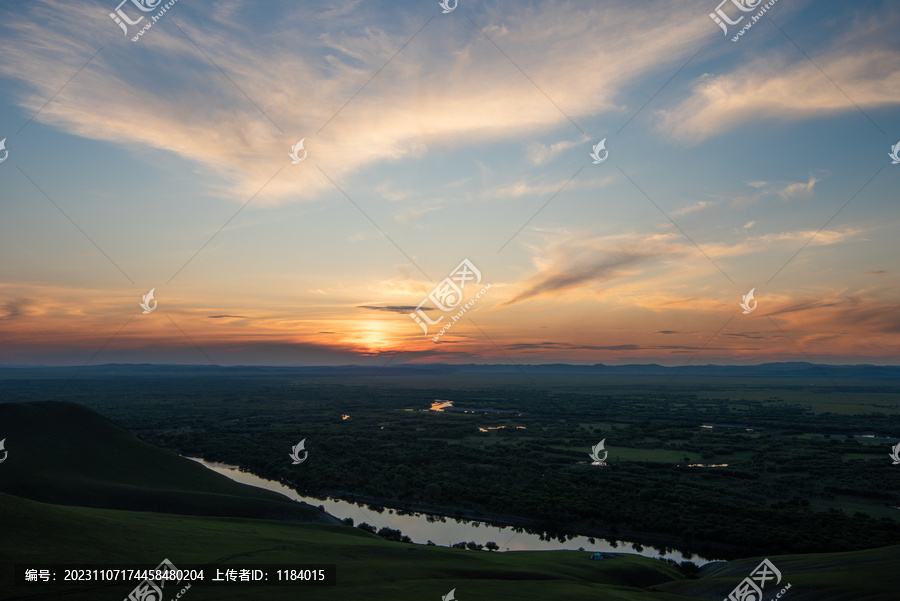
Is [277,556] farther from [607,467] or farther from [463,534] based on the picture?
[607,467]

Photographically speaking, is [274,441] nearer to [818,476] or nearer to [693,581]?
[693,581]

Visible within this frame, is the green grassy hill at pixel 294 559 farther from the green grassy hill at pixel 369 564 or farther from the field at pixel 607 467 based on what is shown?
the field at pixel 607 467

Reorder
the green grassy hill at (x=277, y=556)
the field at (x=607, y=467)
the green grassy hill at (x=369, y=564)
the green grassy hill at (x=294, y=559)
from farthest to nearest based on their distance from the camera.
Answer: the field at (x=607, y=467) < the green grassy hill at (x=277, y=556) < the green grassy hill at (x=369, y=564) < the green grassy hill at (x=294, y=559)

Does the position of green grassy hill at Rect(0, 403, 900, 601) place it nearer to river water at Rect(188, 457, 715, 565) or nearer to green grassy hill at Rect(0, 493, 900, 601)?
green grassy hill at Rect(0, 493, 900, 601)

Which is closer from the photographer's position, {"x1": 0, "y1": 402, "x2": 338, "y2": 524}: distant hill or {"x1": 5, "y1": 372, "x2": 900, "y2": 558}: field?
{"x1": 0, "y1": 402, "x2": 338, "y2": 524}: distant hill

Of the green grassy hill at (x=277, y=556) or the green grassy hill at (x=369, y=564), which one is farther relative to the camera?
the green grassy hill at (x=277, y=556)

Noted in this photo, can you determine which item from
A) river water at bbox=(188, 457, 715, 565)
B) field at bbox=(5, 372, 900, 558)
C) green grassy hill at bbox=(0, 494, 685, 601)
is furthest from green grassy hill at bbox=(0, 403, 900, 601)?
field at bbox=(5, 372, 900, 558)

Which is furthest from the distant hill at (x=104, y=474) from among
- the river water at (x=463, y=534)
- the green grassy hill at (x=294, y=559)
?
the green grassy hill at (x=294, y=559)
